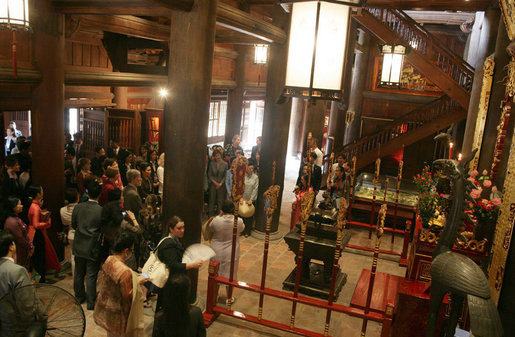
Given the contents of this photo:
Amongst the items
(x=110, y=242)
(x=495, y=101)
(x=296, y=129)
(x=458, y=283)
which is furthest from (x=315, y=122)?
(x=296, y=129)

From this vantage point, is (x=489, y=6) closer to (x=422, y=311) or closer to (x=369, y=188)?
(x=369, y=188)

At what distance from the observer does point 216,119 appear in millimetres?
15172

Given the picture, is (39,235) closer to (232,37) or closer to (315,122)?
(232,37)

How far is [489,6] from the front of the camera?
9.06m

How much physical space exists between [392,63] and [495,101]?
245 centimetres

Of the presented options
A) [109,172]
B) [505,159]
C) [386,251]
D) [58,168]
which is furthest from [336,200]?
[58,168]

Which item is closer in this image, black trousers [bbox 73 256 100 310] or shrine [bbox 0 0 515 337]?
shrine [bbox 0 0 515 337]

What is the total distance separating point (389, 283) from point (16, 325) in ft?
18.3

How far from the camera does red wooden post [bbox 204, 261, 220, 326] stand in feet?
17.1

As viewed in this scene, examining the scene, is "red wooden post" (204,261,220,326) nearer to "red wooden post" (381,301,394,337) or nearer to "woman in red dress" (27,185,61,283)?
"red wooden post" (381,301,394,337)

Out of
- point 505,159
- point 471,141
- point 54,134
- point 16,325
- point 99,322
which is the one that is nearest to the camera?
point 16,325

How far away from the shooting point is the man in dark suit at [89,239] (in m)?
5.38

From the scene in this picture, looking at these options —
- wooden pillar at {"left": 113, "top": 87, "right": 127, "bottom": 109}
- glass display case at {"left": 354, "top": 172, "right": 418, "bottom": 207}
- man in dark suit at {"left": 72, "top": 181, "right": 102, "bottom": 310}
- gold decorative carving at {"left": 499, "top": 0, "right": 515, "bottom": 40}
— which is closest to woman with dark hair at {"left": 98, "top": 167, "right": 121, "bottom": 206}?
man in dark suit at {"left": 72, "top": 181, "right": 102, "bottom": 310}

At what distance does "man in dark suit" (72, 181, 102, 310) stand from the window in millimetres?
9400
